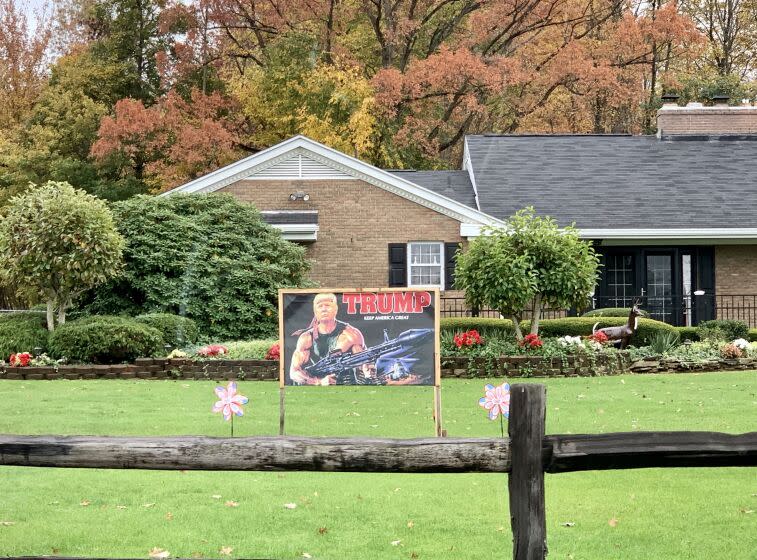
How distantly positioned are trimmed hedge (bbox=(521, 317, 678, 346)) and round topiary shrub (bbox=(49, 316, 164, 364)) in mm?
7591

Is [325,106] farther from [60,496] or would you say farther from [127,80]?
[60,496]

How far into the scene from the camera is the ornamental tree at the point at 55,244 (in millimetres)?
20734

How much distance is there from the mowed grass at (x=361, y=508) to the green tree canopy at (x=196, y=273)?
948 centimetres

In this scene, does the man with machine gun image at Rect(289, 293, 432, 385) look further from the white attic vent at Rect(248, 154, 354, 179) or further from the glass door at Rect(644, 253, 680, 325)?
the glass door at Rect(644, 253, 680, 325)

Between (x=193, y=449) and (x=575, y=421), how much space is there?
8594mm

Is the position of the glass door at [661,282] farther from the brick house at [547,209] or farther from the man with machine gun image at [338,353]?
the man with machine gun image at [338,353]

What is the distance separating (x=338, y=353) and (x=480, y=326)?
10.3m

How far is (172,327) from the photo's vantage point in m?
21.3

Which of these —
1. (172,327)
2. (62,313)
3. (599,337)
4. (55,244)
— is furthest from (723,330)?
(55,244)

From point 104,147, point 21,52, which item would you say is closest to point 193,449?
point 104,147

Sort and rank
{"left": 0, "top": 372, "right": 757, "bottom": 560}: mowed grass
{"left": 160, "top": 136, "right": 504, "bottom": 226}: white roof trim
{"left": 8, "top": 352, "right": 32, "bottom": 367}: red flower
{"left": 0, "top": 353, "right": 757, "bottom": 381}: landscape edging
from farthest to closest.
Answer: {"left": 160, "top": 136, "right": 504, "bottom": 226}: white roof trim
{"left": 8, "top": 352, "right": 32, "bottom": 367}: red flower
{"left": 0, "top": 353, "right": 757, "bottom": 381}: landscape edging
{"left": 0, "top": 372, "right": 757, "bottom": 560}: mowed grass

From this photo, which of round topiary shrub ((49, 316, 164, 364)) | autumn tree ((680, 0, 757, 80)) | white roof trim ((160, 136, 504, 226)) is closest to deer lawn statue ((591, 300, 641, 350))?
white roof trim ((160, 136, 504, 226))

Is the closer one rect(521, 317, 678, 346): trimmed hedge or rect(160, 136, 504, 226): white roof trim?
rect(521, 317, 678, 346): trimmed hedge

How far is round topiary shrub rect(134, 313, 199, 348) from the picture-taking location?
69.6 feet
